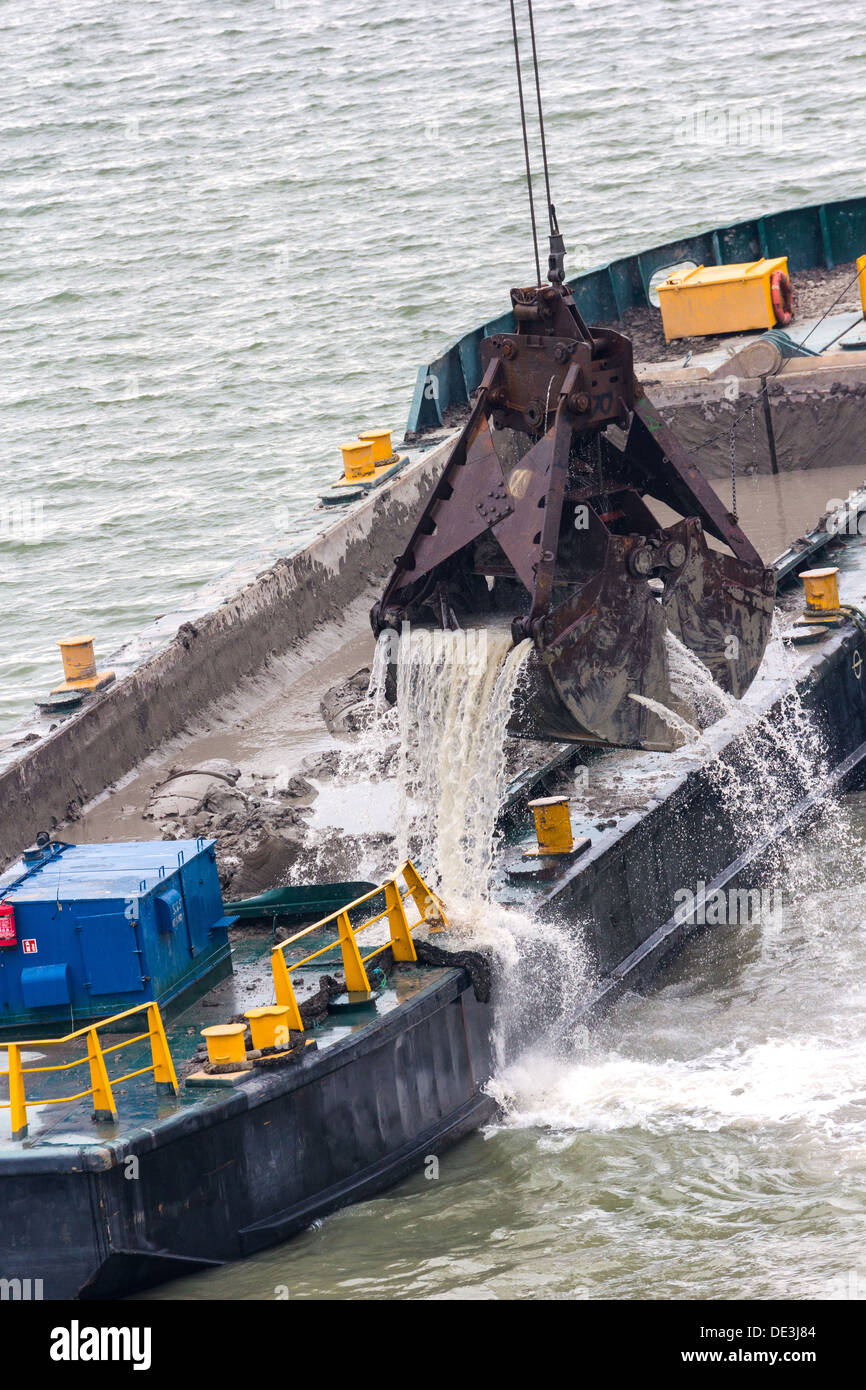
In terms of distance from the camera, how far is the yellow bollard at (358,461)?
22.6 meters

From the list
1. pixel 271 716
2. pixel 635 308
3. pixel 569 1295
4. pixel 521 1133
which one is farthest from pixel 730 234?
pixel 569 1295

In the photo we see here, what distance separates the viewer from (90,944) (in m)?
11.0

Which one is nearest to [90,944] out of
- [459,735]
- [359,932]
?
[359,932]

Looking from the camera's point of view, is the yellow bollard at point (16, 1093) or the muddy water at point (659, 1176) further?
the muddy water at point (659, 1176)

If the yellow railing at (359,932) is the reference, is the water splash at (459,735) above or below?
above

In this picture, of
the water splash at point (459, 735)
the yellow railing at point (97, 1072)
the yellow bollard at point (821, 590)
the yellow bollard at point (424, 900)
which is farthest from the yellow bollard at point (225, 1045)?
the yellow bollard at point (821, 590)

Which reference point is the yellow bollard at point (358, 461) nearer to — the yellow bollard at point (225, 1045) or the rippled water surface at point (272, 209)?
the rippled water surface at point (272, 209)

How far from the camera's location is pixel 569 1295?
32.3 feet

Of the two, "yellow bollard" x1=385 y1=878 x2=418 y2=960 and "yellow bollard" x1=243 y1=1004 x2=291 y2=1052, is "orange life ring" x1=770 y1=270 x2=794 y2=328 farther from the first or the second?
"yellow bollard" x1=243 y1=1004 x2=291 y2=1052

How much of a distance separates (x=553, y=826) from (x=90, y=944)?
11.3 feet

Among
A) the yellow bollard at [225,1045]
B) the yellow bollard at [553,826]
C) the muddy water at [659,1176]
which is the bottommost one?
the muddy water at [659,1176]

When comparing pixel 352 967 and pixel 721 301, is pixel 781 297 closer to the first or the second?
pixel 721 301

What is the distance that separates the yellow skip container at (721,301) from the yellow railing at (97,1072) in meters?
17.0
